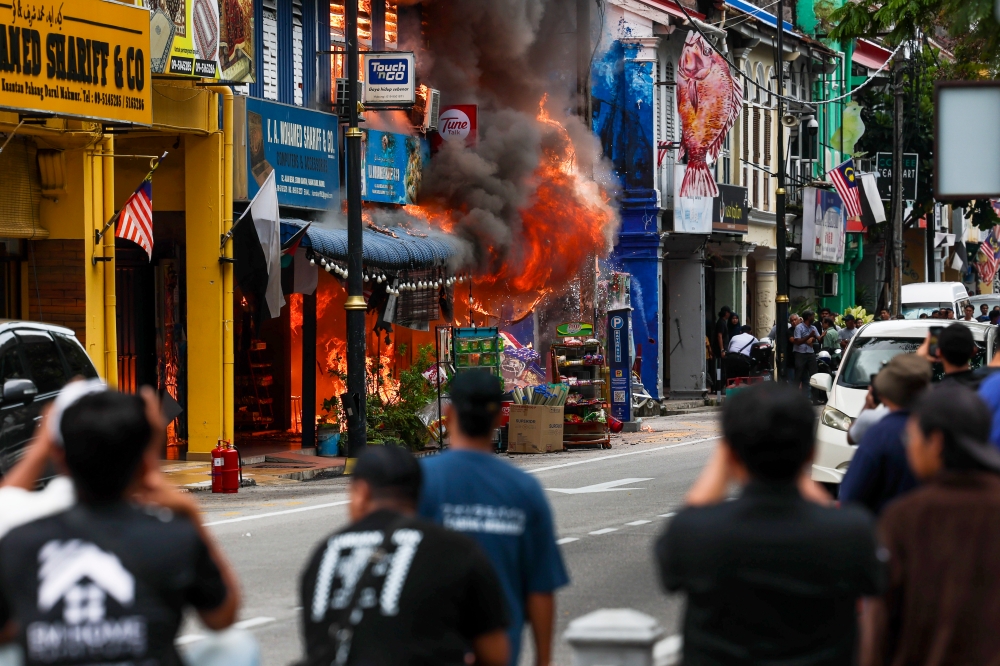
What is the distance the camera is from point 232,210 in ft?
67.2

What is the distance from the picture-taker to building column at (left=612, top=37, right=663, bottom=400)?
113 ft

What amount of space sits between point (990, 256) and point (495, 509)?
60.3m

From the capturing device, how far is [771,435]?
3.72 meters

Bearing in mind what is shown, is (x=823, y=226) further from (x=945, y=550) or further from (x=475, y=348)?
(x=945, y=550)

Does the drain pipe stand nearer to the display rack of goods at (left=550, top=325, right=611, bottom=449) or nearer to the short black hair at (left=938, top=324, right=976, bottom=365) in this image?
the display rack of goods at (left=550, top=325, right=611, bottom=449)

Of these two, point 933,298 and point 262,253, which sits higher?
point 262,253

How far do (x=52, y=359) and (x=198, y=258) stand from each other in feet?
26.8

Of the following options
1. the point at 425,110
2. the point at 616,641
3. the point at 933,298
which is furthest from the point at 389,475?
the point at 933,298

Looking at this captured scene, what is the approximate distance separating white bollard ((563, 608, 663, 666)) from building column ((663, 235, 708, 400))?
31533mm

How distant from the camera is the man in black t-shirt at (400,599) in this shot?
3.73m

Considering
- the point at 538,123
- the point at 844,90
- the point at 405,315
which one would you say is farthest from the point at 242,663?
A: the point at 844,90

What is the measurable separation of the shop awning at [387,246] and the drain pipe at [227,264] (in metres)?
1.01

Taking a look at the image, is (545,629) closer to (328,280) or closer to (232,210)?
(232,210)

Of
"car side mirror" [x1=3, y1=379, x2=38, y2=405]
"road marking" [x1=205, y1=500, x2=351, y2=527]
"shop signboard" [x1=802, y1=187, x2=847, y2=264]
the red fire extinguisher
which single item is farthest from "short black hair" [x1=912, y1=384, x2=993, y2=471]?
"shop signboard" [x1=802, y1=187, x2=847, y2=264]
